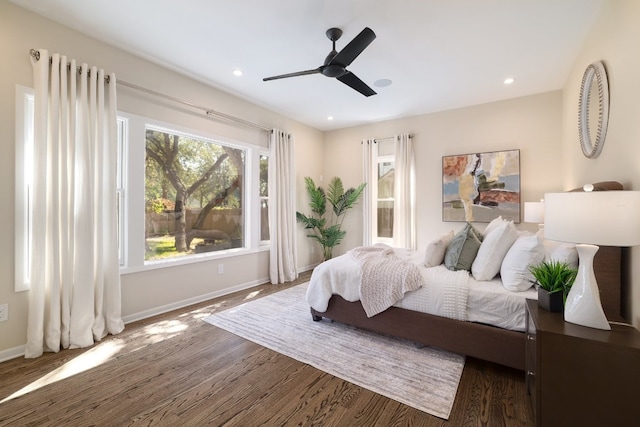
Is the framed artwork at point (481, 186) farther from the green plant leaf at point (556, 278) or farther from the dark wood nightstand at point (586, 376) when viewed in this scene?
the dark wood nightstand at point (586, 376)

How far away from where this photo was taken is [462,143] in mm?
4453

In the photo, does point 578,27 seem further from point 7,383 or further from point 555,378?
point 7,383

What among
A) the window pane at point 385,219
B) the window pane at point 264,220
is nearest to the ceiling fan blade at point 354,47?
the window pane at point 264,220

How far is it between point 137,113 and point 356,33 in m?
2.42

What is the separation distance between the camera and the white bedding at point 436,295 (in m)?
2.02

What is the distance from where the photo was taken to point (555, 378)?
51.5 inches

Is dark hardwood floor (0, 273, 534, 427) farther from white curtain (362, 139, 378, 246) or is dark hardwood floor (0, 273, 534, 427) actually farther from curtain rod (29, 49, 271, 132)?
white curtain (362, 139, 378, 246)

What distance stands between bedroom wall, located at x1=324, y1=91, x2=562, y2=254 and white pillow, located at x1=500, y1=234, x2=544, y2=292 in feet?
7.68

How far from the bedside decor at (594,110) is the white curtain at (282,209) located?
3700 mm

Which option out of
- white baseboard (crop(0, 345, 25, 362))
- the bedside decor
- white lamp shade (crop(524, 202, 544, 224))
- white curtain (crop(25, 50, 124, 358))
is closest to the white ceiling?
the bedside decor

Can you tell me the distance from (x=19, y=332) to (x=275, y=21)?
3.38 meters

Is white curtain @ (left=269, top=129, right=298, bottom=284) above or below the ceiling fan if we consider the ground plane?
below

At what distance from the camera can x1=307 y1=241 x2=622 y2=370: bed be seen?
67.9 inches

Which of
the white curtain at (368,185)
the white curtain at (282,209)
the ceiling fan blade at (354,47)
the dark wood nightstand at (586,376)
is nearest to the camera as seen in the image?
the dark wood nightstand at (586,376)
